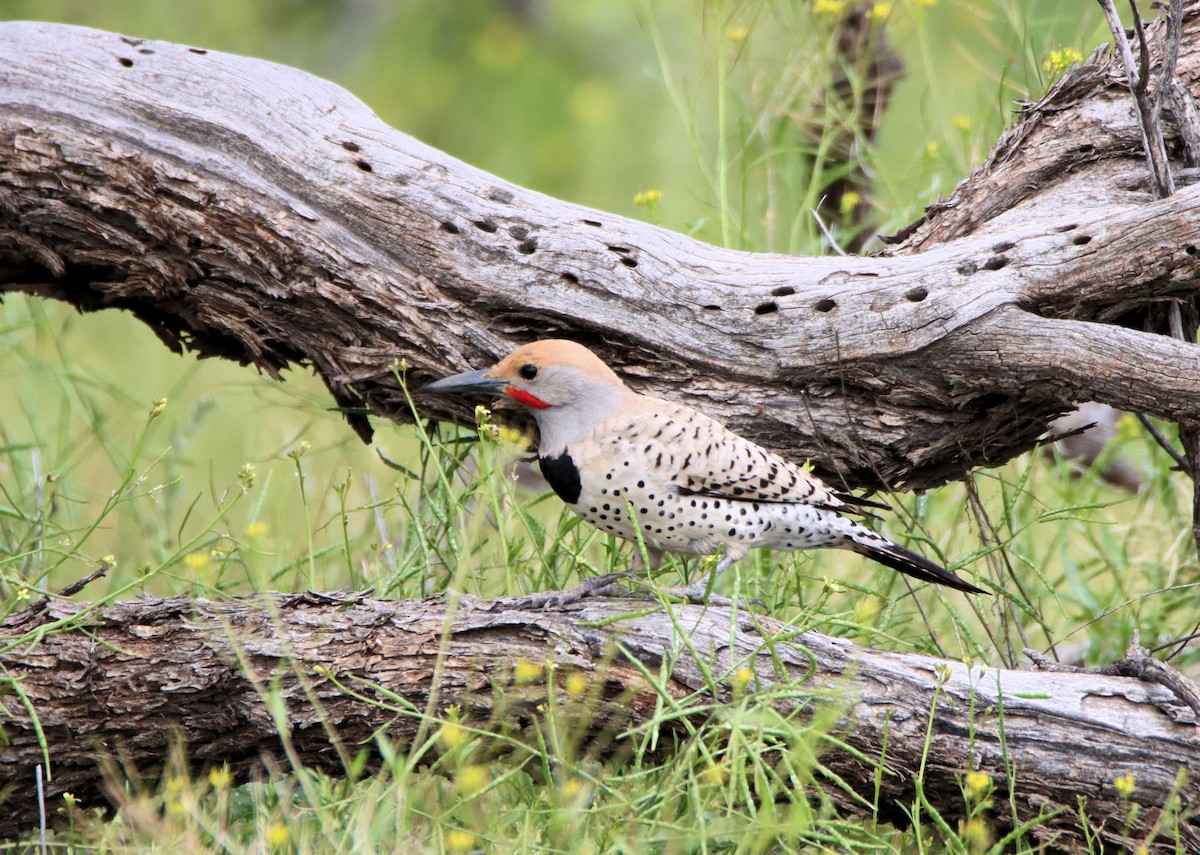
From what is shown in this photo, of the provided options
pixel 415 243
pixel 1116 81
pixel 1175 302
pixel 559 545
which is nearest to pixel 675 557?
pixel 559 545

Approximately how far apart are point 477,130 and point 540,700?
866 cm

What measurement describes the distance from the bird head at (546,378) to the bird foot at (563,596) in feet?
Answer: 1.68

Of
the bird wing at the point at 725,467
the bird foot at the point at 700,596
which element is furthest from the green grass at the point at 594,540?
the bird wing at the point at 725,467

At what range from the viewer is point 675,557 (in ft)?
14.8

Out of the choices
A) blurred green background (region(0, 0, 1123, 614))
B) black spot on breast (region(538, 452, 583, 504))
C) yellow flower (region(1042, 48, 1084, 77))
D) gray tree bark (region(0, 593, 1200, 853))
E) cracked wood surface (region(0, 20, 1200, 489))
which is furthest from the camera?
blurred green background (region(0, 0, 1123, 614))

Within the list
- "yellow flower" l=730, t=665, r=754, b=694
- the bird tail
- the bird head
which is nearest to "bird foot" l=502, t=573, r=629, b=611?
the bird head

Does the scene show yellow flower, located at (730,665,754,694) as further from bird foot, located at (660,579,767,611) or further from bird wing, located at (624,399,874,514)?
bird wing, located at (624,399,874,514)

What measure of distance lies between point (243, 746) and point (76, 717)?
42 centimetres

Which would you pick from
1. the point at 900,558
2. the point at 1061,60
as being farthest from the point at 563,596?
the point at 1061,60

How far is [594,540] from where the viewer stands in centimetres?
468

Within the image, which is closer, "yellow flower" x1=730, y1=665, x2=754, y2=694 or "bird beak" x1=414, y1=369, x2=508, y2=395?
"yellow flower" x1=730, y1=665, x2=754, y2=694

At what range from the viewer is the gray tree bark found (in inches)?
124

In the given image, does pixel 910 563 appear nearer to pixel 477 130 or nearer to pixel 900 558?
pixel 900 558

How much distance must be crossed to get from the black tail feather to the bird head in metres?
0.89
